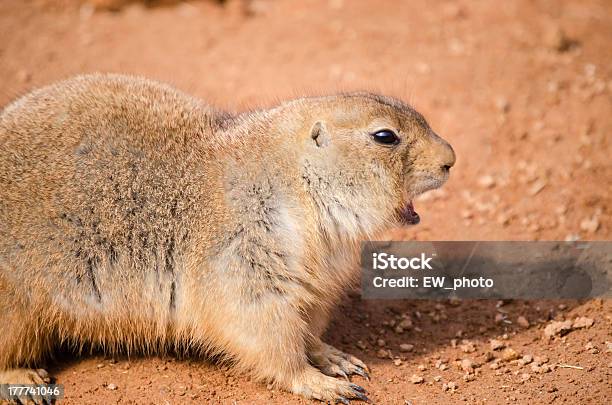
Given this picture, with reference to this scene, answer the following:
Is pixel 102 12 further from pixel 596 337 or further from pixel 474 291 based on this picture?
pixel 596 337

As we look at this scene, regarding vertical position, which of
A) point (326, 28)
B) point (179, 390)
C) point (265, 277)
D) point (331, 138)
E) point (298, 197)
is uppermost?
point (326, 28)

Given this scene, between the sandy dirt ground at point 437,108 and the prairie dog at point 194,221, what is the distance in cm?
43

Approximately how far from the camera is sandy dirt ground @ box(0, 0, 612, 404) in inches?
199

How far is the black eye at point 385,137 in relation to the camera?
15.9 ft

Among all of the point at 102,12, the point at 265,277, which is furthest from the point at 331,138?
the point at 102,12

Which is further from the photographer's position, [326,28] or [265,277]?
[326,28]

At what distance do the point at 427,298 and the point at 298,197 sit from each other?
189 centimetres

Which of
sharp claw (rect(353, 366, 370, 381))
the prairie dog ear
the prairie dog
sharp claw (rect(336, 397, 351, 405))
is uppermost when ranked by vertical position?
the prairie dog ear

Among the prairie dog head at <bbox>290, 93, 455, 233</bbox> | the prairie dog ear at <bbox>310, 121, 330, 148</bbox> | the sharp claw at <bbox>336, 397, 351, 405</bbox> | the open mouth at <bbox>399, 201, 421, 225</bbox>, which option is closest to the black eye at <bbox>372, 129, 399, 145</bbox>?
the prairie dog head at <bbox>290, 93, 455, 233</bbox>

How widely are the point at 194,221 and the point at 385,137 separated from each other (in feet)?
4.40

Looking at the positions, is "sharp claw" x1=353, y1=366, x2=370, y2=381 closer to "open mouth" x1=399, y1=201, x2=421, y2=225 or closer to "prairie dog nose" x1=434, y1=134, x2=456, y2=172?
"open mouth" x1=399, y1=201, x2=421, y2=225

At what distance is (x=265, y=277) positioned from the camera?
4.67 metres

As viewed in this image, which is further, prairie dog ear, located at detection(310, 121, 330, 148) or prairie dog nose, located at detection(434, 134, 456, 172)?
prairie dog nose, located at detection(434, 134, 456, 172)

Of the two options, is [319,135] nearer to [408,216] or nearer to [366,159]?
[366,159]
